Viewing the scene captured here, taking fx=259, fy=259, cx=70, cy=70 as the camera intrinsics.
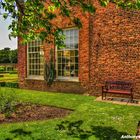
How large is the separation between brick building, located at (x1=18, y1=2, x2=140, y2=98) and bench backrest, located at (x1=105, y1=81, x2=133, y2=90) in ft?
0.88

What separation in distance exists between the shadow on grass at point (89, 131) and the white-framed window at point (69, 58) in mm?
7810

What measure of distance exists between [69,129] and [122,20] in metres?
8.02

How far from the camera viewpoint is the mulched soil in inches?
392

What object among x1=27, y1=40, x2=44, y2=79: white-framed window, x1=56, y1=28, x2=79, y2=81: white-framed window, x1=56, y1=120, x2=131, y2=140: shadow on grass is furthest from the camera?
x1=27, y1=40, x2=44, y2=79: white-framed window

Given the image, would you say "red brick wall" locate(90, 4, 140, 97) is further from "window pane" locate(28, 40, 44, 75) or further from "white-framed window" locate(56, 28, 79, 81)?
"window pane" locate(28, 40, 44, 75)

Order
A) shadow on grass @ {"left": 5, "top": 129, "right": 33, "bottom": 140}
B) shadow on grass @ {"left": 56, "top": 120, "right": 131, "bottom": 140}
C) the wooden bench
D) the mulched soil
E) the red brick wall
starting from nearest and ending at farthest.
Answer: shadow on grass @ {"left": 56, "top": 120, "right": 131, "bottom": 140} < shadow on grass @ {"left": 5, "top": 129, "right": 33, "bottom": 140} < the mulched soil < the wooden bench < the red brick wall

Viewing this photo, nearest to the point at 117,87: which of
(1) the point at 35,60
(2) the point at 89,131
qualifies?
(2) the point at 89,131

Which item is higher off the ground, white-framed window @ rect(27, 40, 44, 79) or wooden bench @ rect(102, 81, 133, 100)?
white-framed window @ rect(27, 40, 44, 79)

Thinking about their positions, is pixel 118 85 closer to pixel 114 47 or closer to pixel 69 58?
pixel 114 47

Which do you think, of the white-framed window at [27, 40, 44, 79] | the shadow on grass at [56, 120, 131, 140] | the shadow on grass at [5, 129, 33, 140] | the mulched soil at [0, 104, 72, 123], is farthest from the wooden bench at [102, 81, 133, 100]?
the shadow on grass at [5, 129, 33, 140]

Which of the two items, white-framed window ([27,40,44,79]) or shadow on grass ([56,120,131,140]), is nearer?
shadow on grass ([56,120,131,140])

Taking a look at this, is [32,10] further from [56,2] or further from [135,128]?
[135,128]

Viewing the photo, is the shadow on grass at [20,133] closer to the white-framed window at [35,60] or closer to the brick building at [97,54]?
the brick building at [97,54]

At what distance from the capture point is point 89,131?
27.0ft
